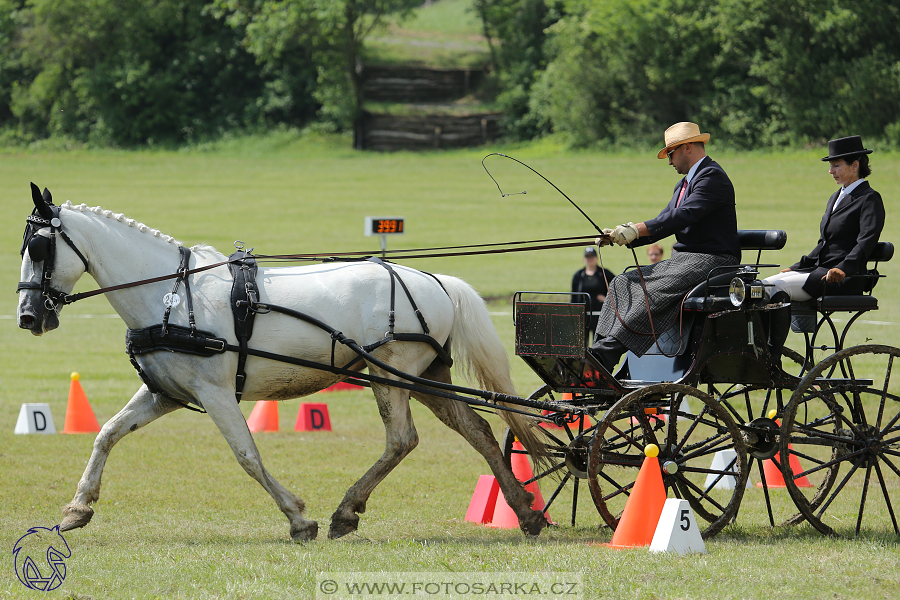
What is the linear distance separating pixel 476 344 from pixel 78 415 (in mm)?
5595

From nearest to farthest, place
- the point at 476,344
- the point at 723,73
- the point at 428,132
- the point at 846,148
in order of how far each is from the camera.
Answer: the point at 846,148 → the point at 476,344 → the point at 723,73 → the point at 428,132

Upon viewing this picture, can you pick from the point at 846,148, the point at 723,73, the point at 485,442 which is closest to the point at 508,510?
the point at 485,442

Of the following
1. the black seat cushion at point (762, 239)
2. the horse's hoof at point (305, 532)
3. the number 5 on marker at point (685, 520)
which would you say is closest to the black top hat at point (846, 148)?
the black seat cushion at point (762, 239)

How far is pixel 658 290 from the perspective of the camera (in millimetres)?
6051

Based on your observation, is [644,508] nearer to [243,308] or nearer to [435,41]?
[243,308]

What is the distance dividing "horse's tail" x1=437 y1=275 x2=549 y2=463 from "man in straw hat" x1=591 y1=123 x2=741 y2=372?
2.45ft

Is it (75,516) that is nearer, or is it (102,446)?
(75,516)

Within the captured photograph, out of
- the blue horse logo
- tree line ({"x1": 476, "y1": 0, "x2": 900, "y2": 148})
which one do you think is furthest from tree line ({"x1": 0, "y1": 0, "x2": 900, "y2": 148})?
the blue horse logo

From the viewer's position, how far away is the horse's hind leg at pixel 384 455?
6.09m

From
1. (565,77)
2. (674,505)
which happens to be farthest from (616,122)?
(674,505)

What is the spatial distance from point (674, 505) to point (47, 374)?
A: 441 inches

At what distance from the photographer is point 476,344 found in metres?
6.62

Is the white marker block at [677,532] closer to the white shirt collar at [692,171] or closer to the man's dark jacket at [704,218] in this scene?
the man's dark jacket at [704,218]

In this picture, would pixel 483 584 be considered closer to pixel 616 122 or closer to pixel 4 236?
pixel 4 236
